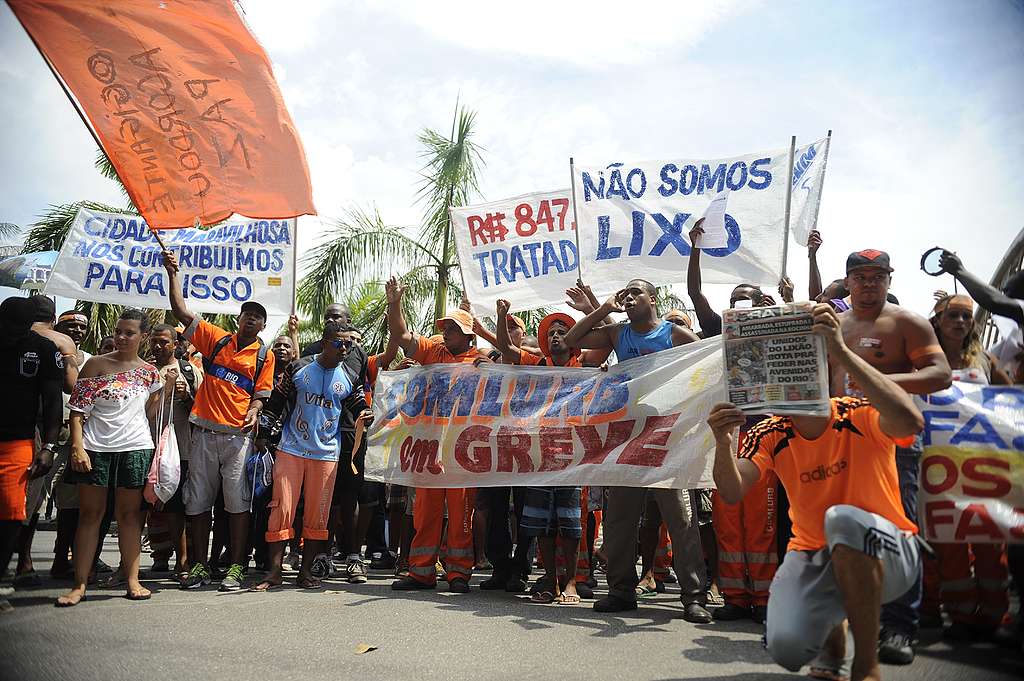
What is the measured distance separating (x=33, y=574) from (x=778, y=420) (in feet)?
19.7

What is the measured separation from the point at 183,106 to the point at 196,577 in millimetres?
3650

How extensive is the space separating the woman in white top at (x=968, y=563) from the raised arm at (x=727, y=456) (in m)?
1.53

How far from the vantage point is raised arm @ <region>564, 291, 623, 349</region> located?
5.58 meters

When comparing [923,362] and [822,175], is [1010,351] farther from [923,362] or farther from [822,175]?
[822,175]

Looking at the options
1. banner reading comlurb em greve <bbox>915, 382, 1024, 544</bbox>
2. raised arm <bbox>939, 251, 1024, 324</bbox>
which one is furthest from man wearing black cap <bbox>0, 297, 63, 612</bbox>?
raised arm <bbox>939, 251, 1024, 324</bbox>

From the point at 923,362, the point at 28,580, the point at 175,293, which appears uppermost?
the point at 175,293

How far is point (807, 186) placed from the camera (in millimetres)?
6691

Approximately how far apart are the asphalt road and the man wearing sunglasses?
1.97ft

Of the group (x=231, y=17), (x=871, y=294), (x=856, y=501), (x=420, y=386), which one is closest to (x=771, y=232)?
(x=871, y=294)

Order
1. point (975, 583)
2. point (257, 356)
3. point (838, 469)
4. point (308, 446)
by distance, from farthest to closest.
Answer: point (257, 356) → point (308, 446) → point (975, 583) → point (838, 469)

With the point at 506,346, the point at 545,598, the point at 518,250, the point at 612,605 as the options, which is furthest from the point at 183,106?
the point at 612,605

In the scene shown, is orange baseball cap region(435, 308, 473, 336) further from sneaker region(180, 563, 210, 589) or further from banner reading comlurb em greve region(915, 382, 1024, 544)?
banner reading comlurb em greve region(915, 382, 1024, 544)

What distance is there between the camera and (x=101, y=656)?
364 centimetres

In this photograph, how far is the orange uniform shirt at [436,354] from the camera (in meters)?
6.45
